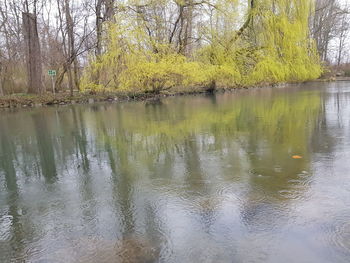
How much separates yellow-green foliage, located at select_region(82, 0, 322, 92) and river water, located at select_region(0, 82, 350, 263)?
9140 mm

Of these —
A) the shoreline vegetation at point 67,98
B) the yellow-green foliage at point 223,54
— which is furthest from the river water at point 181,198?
the shoreline vegetation at point 67,98

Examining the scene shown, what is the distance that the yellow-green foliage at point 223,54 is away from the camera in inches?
606

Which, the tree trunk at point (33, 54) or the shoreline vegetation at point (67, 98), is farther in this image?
the tree trunk at point (33, 54)

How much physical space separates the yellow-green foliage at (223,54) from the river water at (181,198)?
9140mm

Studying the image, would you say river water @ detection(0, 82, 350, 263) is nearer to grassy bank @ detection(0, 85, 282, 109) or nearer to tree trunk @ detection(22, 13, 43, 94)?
grassy bank @ detection(0, 85, 282, 109)

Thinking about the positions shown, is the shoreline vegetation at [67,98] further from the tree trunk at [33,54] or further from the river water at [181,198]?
the river water at [181,198]

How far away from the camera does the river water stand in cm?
275

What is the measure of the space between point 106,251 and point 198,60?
16494 mm

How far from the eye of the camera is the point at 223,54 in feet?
57.1

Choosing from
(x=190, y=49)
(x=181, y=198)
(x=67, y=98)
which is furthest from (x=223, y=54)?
(x=181, y=198)

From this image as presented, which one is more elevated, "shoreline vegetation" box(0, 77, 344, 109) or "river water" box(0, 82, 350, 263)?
"shoreline vegetation" box(0, 77, 344, 109)

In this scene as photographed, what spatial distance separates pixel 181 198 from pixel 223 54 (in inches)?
578

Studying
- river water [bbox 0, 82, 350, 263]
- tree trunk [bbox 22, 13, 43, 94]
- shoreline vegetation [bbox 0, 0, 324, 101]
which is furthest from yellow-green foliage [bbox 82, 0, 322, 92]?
river water [bbox 0, 82, 350, 263]

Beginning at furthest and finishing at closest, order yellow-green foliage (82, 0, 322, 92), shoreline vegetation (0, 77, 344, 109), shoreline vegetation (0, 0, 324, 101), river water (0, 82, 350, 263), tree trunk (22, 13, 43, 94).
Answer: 1. tree trunk (22, 13, 43, 94)
2. shoreline vegetation (0, 77, 344, 109)
3. shoreline vegetation (0, 0, 324, 101)
4. yellow-green foliage (82, 0, 322, 92)
5. river water (0, 82, 350, 263)
